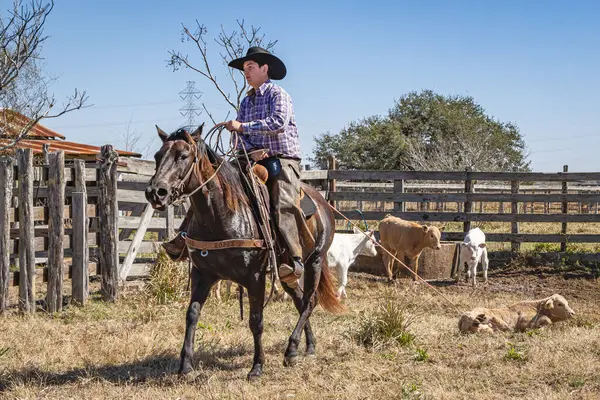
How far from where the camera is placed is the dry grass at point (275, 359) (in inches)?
216

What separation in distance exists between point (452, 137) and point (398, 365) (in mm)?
39392

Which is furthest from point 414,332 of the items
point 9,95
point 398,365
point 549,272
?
point 9,95

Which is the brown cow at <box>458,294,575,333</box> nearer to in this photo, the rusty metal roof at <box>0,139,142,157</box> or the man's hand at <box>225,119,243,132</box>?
the man's hand at <box>225,119,243,132</box>

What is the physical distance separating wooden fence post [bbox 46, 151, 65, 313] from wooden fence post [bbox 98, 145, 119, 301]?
2.14 ft

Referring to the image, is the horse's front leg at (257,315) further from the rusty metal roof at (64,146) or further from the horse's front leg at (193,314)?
the rusty metal roof at (64,146)

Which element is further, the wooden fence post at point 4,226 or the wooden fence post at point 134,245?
the wooden fence post at point 134,245

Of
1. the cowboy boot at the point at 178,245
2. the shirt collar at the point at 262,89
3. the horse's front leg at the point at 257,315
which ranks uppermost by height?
the shirt collar at the point at 262,89

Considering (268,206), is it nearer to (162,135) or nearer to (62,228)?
(162,135)

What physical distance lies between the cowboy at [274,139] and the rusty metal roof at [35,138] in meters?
17.0

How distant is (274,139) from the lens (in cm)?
652

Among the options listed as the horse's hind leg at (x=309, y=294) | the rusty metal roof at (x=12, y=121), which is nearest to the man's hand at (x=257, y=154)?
the horse's hind leg at (x=309, y=294)

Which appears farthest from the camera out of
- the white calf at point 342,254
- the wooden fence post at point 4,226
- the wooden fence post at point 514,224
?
the wooden fence post at point 514,224

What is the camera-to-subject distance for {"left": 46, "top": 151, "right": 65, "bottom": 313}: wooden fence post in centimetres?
898

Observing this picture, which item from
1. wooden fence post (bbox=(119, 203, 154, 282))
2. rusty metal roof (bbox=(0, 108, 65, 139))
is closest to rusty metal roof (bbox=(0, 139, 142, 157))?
rusty metal roof (bbox=(0, 108, 65, 139))
